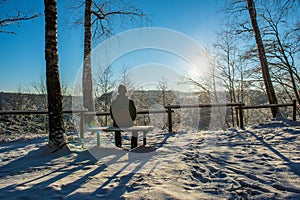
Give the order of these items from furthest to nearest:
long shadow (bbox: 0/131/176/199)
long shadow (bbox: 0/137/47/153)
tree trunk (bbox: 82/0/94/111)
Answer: tree trunk (bbox: 82/0/94/111) < long shadow (bbox: 0/137/47/153) < long shadow (bbox: 0/131/176/199)

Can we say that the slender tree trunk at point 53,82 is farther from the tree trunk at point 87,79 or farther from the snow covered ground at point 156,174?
the tree trunk at point 87,79

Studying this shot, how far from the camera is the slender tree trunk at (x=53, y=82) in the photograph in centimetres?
397

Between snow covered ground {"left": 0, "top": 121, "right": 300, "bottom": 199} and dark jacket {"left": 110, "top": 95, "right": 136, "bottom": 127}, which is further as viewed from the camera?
dark jacket {"left": 110, "top": 95, "right": 136, "bottom": 127}

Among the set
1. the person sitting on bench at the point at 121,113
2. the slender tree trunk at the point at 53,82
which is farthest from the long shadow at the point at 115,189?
the slender tree trunk at the point at 53,82

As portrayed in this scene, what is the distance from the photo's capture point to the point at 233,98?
19234mm

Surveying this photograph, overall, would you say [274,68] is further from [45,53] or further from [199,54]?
[45,53]

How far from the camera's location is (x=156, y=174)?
8.40 ft

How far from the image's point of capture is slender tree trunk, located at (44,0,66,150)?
3.97 metres

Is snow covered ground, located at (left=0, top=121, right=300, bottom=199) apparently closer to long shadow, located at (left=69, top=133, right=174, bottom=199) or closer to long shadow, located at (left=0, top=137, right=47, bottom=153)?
long shadow, located at (left=69, top=133, right=174, bottom=199)

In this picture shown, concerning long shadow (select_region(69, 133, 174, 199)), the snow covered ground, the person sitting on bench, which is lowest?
long shadow (select_region(69, 133, 174, 199))

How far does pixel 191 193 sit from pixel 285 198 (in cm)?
82

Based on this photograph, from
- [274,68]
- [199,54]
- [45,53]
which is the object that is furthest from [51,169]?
[199,54]

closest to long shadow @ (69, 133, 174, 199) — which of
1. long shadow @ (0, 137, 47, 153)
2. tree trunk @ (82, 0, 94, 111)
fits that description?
long shadow @ (0, 137, 47, 153)

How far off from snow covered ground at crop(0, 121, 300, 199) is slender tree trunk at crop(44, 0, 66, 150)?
33 centimetres
